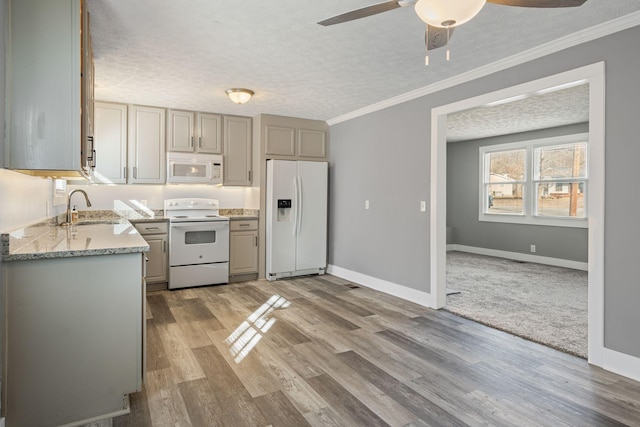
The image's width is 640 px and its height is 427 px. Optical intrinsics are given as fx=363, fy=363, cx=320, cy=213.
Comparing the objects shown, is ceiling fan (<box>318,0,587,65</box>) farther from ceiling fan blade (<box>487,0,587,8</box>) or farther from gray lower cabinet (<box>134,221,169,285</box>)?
gray lower cabinet (<box>134,221,169,285</box>)

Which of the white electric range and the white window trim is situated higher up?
the white window trim

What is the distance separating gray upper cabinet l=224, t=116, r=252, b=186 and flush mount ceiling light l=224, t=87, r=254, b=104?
3.86 feet

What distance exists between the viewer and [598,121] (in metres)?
2.51

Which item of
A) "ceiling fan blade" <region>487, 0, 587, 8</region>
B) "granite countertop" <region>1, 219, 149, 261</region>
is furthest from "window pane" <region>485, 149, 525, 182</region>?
"granite countertop" <region>1, 219, 149, 261</region>

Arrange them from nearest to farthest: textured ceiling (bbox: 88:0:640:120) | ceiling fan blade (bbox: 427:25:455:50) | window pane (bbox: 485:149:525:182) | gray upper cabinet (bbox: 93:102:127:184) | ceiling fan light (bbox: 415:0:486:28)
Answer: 1. ceiling fan light (bbox: 415:0:486:28)
2. ceiling fan blade (bbox: 427:25:455:50)
3. textured ceiling (bbox: 88:0:640:120)
4. gray upper cabinet (bbox: 93:102:127:184)
5. window pane (bbox: 485:149:525:182)

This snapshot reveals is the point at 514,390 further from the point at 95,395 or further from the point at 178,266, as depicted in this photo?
the point at 178,266

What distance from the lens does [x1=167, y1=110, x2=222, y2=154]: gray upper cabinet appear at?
4.82 meters

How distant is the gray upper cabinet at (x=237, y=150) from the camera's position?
516cm

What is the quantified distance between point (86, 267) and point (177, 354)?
45.9 inches

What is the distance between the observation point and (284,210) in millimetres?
5164

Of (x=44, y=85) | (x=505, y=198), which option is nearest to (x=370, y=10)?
(x=44, y=85)

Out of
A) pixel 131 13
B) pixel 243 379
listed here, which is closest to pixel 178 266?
pixel 243 379

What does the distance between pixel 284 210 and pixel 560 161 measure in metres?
4.99

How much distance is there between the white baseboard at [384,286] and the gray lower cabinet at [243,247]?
1.21 meters
